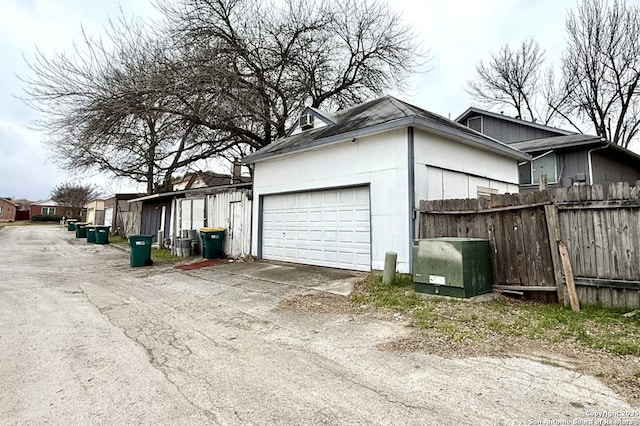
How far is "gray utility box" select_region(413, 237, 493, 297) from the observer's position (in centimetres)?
585

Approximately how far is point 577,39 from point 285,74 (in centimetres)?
1908

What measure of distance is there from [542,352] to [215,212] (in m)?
12.1

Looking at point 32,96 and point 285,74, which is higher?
point 285,74

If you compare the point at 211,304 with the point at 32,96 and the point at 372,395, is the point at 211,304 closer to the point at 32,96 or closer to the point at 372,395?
the point at 372,395

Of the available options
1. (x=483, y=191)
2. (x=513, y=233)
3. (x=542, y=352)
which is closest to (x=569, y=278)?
(x=513, y=233)

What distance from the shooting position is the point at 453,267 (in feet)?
19.4

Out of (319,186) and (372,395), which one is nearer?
(372,395)

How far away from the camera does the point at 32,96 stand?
1291cm

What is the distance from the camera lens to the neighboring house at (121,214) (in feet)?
77.0

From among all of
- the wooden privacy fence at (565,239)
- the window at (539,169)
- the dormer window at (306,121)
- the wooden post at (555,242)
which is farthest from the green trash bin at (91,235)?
the window at (539,169)

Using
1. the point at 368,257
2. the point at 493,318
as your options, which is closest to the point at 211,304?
the point at 368,257

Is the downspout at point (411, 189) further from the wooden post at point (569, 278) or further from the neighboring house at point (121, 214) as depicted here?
the neighboring house at point (121, 214)

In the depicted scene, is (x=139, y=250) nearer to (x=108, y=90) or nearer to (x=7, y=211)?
(x=108, y=90)

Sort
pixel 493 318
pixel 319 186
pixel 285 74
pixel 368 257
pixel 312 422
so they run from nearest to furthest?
pixel 312 422, pixel 493 318, pixel 368 257, pixel 319 186, pixel 285 74
